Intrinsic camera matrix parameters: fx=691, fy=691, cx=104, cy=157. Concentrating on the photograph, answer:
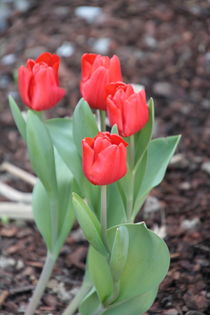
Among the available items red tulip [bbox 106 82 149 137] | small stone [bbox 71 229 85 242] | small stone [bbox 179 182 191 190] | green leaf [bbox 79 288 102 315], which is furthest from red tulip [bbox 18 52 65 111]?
small stone [bbox 179 182 191 190]

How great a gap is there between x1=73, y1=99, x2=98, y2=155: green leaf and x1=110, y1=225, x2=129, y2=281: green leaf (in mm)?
288

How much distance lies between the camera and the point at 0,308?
2.17 m

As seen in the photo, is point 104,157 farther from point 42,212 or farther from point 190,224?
point 190,224

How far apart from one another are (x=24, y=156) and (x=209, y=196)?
0.87 m

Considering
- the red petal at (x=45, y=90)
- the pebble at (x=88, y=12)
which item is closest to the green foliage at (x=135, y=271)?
the red petal at (x=45, y=90)

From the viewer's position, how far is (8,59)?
365 cm

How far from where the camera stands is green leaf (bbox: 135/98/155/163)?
1.76 m

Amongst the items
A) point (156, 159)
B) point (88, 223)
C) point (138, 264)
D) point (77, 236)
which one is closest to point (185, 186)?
point (77, 236)

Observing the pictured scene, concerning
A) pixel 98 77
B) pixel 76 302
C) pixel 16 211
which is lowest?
pixel 16 211

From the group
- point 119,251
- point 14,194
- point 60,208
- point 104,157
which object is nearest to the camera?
point 104,157

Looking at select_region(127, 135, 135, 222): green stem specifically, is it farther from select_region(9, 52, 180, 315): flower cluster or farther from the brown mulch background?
the brown mulch background

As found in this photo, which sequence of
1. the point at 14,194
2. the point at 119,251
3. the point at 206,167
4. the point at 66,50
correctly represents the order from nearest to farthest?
the point at 119,251, the point at 14,194, the point at 206,167, the point at 66,50

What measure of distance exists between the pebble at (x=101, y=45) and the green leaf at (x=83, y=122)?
6.19 ft

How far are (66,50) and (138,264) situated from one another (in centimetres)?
211
